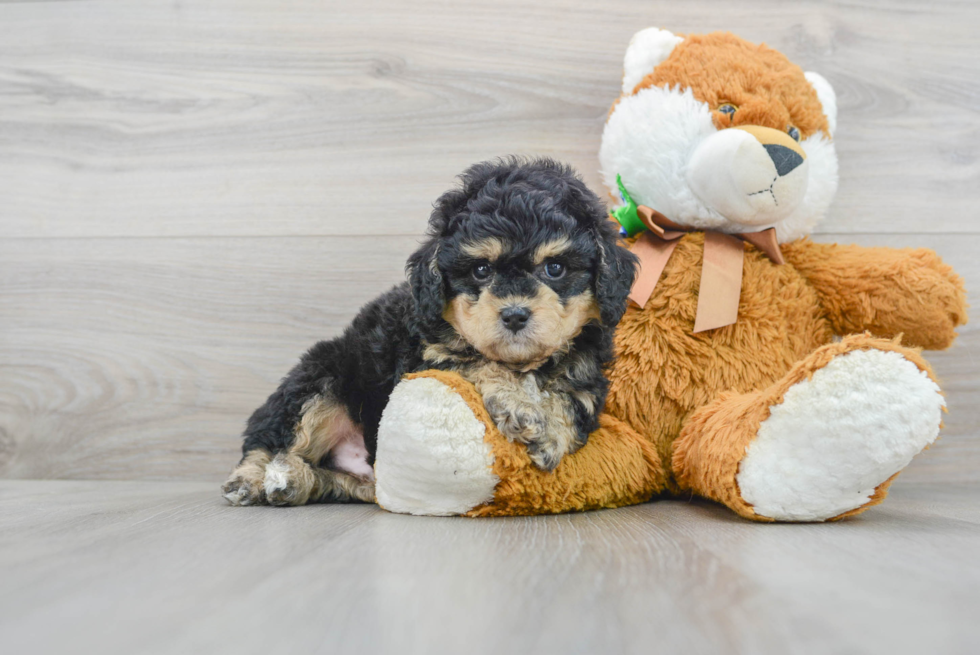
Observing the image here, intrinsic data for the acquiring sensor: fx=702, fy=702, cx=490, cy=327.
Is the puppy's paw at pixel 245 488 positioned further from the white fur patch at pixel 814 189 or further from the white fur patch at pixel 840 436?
the white fur patch at pixel 814 189

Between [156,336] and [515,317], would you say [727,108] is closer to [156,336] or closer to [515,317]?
[515,317]

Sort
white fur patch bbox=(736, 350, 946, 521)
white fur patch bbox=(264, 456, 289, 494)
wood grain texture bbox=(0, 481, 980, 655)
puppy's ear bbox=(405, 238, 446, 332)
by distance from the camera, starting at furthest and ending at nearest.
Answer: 1. white fur patch bbox=(264, 456, 289, 494)
2. puppy's ear bbox=(405, 238, 446, 332)
3. white fur patch bbox=(736, 350, 946, 521)
4. wood grain texture bbox=(0, 481, 980, 655)

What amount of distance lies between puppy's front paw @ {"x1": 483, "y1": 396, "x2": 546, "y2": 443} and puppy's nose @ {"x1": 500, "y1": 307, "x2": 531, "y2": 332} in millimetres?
155

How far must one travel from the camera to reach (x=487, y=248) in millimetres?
1331

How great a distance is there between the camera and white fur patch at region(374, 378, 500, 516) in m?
1.29

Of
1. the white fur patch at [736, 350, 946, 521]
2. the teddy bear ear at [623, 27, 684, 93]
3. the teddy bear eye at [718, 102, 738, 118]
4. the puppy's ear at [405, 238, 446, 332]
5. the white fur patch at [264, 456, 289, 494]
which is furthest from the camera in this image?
the teddy bear ear at [623, 27, 684, 93]

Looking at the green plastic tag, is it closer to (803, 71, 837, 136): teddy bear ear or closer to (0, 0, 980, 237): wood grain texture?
Answer: (0, 0, 980, 237): wood grain texture

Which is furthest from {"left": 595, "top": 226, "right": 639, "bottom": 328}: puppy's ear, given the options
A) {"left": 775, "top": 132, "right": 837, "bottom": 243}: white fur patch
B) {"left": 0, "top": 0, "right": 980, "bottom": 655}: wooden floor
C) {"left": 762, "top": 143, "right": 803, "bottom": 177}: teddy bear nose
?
{"left": 0, "top": 0, "right": 980, "bottom": 655}: wooden floor

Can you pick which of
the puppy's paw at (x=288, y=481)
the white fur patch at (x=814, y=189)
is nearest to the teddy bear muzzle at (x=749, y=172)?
the white fur patch at (x=814, y=189)

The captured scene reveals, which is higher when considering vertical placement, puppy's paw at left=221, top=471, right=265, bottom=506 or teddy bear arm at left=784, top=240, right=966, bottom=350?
teddy bear arm at left=784, top=240, right=966, bottom=350

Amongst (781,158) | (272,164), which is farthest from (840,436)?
(272,164)

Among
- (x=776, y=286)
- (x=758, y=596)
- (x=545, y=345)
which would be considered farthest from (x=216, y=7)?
(x=758, y=596)

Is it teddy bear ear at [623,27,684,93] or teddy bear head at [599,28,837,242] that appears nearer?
teddy bear head at [599,28,837,242]

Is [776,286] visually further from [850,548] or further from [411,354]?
[411,354]
